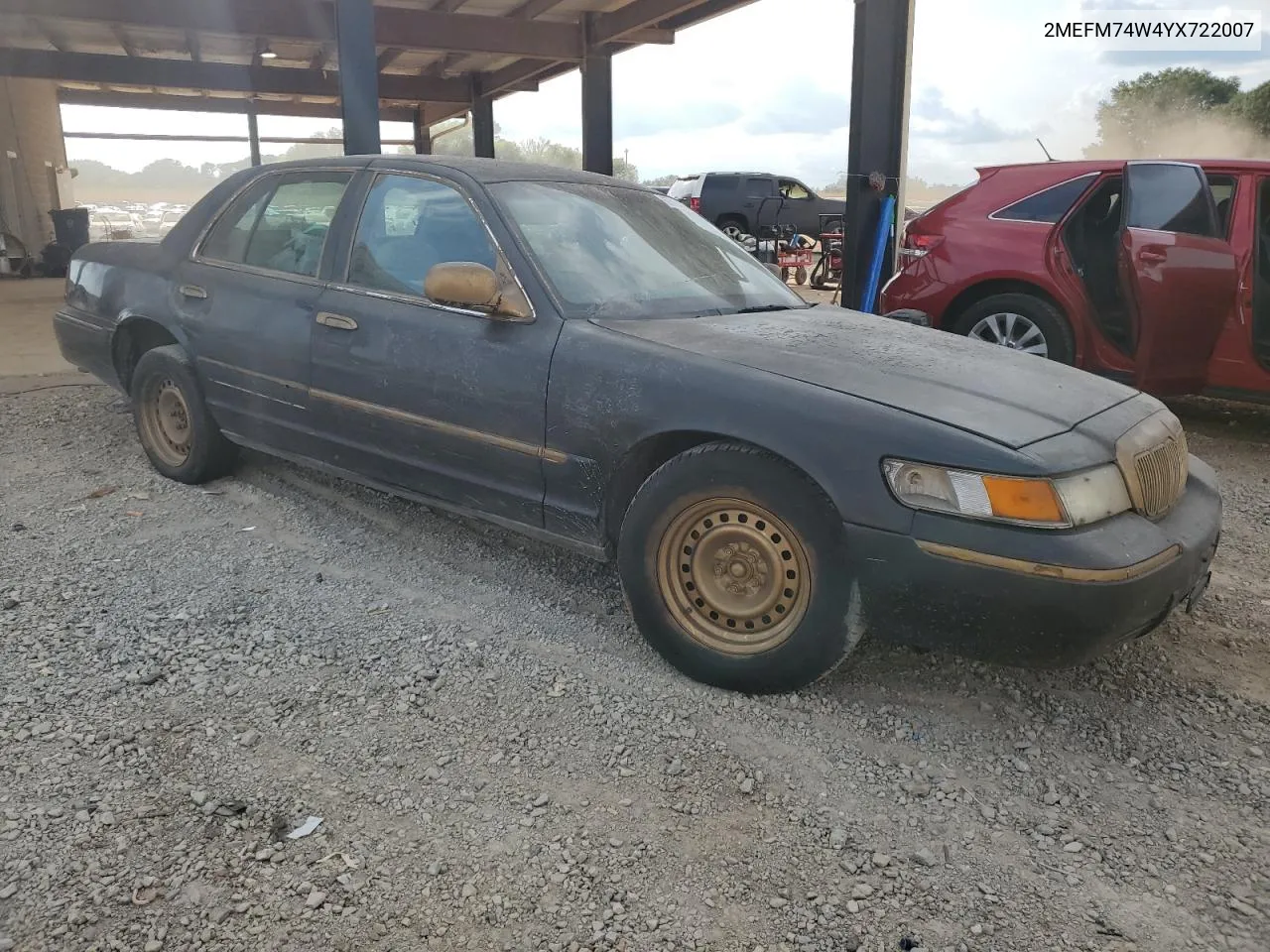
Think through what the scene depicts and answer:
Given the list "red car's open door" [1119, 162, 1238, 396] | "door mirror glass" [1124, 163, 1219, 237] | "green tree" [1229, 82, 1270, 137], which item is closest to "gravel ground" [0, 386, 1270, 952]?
"red car's open door" [1119, 162, 1238, 396]

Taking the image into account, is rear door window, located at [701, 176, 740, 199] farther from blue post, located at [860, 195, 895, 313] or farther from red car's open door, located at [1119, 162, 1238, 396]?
red car's open door, located at [1119, 162, 1238, 396]

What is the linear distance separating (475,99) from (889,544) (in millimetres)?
16671

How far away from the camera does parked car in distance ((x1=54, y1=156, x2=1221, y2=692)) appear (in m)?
2.29

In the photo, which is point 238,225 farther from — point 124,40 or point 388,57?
point 124,40

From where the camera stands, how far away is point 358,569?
356 cm

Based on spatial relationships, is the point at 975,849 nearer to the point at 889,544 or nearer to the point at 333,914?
the point at 889,544

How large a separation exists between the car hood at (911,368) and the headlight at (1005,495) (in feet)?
0.39

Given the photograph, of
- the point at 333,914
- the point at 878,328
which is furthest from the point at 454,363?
the point at 333,914

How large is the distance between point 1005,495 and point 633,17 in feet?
36.3

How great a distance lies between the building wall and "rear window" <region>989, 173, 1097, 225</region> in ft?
56.6

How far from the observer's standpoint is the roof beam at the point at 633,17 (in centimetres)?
1069

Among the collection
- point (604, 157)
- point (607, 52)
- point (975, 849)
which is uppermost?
point (607, 52)

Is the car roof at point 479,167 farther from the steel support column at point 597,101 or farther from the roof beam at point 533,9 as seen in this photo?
the steel support column at point 597,101

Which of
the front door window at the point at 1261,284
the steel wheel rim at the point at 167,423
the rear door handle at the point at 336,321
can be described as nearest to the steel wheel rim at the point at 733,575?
the rear door handle at the point at 336,321
